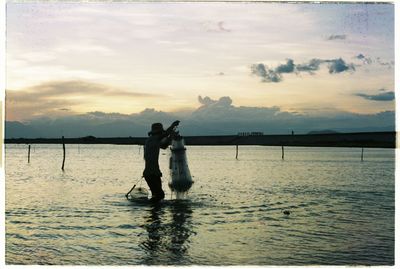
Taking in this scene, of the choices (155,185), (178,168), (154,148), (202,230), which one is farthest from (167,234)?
(178,168)

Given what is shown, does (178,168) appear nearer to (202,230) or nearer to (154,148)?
(154,148)

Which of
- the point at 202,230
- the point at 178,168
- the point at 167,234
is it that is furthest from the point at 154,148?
the point at 178,168

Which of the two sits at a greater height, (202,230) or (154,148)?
(154,148)

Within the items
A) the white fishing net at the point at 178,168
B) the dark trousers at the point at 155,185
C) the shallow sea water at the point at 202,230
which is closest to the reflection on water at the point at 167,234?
the shallow sea water at the point at 202,230

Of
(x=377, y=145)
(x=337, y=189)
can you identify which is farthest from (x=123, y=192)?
(x=377, y=145)

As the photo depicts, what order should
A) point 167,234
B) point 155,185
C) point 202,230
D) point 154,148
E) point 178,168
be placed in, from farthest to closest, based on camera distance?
point 178,168 < point 155,185 < point 154,148 < point 202,230 < point 167,234

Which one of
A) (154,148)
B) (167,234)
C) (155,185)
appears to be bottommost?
(167,234)

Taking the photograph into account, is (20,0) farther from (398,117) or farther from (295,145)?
(295,145)

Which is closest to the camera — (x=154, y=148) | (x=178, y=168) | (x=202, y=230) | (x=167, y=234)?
(x=167, y=234)

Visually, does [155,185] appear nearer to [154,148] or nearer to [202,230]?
[154,148]

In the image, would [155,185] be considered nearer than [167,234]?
No

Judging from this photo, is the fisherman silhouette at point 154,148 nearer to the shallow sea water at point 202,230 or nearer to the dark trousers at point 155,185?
the dark trousers at point 155,185

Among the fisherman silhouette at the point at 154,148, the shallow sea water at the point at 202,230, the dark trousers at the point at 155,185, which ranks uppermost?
the fisherman silhouette at the point at 154,148

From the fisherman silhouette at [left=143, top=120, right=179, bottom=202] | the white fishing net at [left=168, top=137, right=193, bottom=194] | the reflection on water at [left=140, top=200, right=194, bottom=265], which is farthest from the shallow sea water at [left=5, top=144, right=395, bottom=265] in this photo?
the fisherman silhouette at [left=143, top=120, right=179, bottom=202]
